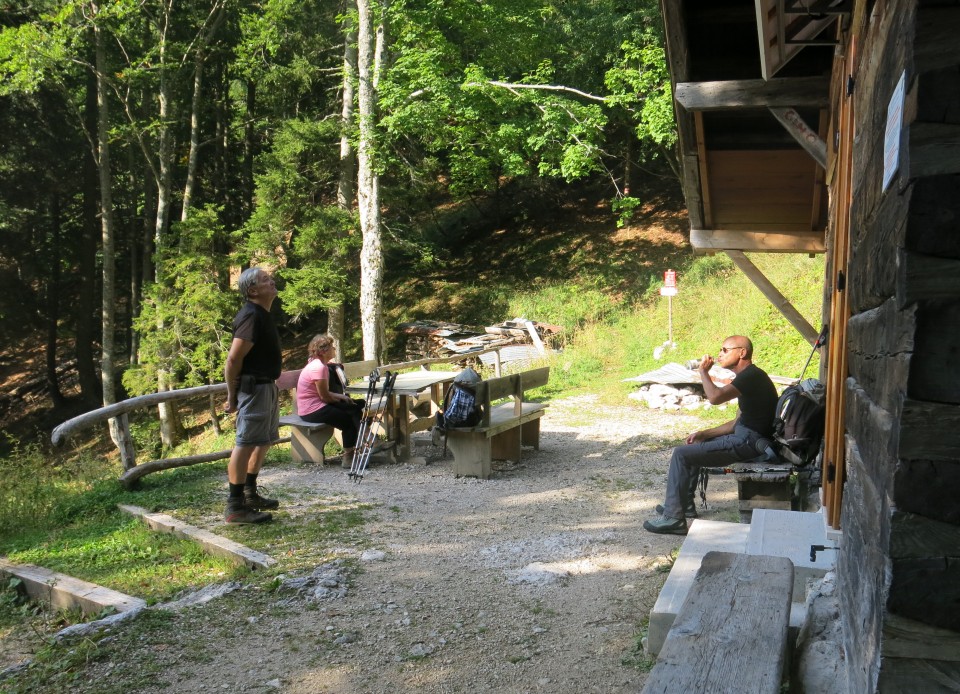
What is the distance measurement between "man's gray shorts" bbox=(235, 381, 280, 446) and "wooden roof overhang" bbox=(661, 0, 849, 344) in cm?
366

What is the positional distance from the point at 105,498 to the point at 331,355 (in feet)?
8.36

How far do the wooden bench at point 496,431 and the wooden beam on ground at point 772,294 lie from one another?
256cm

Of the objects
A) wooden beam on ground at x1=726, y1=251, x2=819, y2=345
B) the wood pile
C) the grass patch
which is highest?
wooden beam on ground at x1=726, y1=251, x2=819, y2=345

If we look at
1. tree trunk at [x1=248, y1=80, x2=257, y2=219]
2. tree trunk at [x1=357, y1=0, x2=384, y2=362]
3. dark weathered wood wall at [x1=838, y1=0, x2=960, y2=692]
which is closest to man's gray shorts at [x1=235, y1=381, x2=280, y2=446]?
dark weathered wood wall at [x1=838, y1=0, x2=960, y2=692]

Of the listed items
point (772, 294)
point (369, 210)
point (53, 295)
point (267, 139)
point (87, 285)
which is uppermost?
point (267, 139)

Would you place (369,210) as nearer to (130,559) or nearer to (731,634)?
(130,559)

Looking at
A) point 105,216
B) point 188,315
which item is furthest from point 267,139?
point 188,315

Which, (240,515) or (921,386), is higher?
(921,386)

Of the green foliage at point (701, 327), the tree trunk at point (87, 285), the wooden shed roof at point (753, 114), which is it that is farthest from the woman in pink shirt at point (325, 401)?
the tree trunk at point (87, 285)

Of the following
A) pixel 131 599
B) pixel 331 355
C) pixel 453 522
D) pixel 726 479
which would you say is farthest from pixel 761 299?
pixel 131 599

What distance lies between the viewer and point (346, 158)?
1861 centimetres

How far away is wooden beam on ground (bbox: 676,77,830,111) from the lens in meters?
5.33

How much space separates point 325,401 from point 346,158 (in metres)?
11.5

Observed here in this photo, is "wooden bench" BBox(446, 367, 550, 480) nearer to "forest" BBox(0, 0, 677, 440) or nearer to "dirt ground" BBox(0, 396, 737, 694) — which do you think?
"dirt ground" BBox(0, 396, 737, 694)
